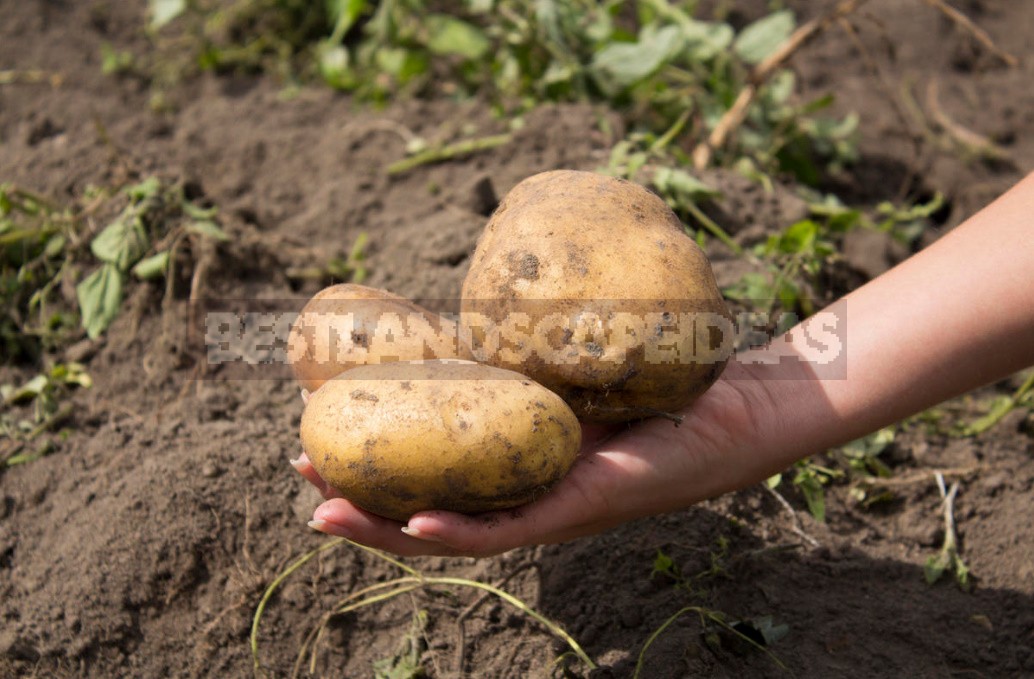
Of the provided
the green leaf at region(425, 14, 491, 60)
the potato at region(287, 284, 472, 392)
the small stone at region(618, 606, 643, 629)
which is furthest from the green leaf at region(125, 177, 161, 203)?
the small stone at region(618, 606, 643, 629)

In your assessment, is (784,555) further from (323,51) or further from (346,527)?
(323,51)

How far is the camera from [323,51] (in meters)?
3.63

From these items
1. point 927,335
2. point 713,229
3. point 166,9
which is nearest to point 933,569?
point 927,335

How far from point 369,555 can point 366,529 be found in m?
0.51

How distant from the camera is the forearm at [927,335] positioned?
1672mm

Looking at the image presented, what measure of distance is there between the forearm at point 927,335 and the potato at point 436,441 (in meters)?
0.50

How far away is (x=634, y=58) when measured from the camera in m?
3.09

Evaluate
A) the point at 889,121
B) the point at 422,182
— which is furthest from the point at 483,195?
the point at 889,121

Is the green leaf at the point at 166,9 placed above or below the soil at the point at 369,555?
above

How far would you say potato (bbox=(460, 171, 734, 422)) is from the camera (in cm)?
156

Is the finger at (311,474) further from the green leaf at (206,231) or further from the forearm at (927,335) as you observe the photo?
the green leaf at (206,231)

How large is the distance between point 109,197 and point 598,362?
187cm

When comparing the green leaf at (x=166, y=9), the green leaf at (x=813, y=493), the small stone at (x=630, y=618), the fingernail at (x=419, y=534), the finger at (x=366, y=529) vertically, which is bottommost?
the small stone at (x=630, y=618)

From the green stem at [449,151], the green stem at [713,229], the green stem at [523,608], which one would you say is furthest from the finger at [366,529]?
the green stem at [449,151]
